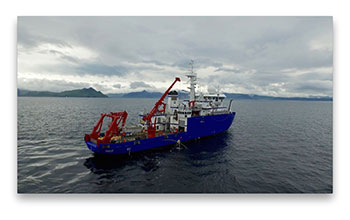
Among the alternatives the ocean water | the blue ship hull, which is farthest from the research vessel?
the ocean water

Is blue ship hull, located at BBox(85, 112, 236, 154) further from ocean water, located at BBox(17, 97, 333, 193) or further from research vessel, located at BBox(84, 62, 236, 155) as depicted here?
ocean water, located at BBox(17, 97, 333, 193)

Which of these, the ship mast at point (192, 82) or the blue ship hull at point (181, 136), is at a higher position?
the ship mast at point (192, 82)

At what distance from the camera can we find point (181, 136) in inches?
876

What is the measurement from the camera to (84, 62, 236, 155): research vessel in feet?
56.3

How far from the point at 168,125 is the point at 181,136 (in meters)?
4.11

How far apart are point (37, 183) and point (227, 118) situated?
2738 centimetres

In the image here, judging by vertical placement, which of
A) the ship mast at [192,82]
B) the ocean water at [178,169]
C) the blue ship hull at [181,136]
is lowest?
the ocean water at [178,169]

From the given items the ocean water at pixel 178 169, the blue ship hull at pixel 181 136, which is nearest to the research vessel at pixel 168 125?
the blue ship hull at pixel 181 136

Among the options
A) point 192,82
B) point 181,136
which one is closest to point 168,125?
point 181,136

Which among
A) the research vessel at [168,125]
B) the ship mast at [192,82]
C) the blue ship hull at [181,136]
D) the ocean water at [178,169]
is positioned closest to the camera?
the ocean water at [178,169]

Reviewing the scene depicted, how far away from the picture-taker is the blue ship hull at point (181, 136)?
54.3ft

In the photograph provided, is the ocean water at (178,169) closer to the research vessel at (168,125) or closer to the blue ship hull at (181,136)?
the blue ship hull at (181,136)

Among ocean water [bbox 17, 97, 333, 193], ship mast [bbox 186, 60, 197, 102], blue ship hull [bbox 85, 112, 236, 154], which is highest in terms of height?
ship mast [bbox 186, 60, 197, 102]

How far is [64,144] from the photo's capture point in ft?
67.9
